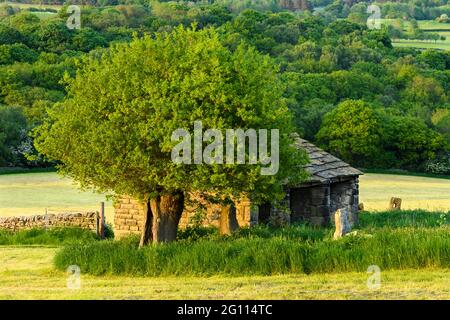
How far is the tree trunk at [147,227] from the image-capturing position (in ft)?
72.7

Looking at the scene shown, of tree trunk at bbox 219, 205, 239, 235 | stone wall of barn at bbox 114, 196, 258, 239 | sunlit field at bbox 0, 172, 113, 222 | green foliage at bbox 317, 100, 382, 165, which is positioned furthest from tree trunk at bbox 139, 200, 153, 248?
green foliage at bbox 317, 100, 382, 165

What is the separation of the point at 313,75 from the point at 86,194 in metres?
49.5

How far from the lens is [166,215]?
22094mm

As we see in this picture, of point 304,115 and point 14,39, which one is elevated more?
point 14,39

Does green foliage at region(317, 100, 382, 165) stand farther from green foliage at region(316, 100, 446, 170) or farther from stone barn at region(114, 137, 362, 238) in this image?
stone barn at region(114, 137, 362, 238)

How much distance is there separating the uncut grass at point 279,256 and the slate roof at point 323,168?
7.84m

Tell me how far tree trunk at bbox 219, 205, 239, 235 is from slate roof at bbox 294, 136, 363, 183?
A: 14.2 feet

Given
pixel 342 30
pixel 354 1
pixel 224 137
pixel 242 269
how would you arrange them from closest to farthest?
pixel 242 269 < pixel 224 137 < pixel 342 30 < pixel 354 1

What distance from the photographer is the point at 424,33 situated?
459 feet

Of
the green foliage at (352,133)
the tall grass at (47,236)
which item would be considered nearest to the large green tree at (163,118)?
the tall grass at (47,236)

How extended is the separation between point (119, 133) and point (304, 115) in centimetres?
5469

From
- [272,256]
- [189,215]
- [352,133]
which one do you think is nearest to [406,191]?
[352,133]

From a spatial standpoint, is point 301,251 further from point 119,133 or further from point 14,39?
point 14,39
